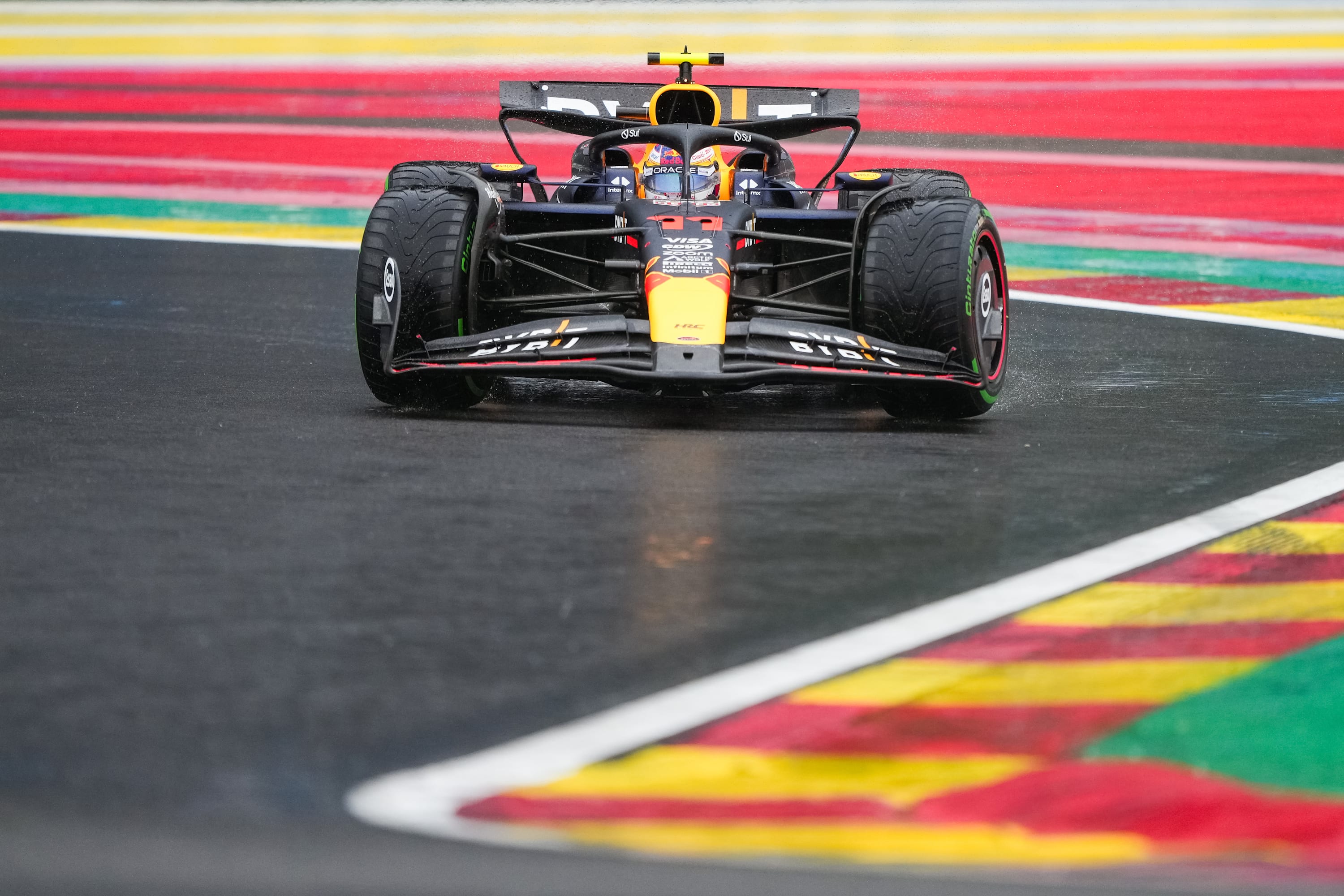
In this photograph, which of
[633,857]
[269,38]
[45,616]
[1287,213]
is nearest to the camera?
[633,857]

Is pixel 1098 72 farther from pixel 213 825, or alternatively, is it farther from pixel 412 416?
pixel 213 825

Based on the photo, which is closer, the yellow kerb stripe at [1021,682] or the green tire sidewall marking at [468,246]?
the yellow kerb stripe at [1021,682]

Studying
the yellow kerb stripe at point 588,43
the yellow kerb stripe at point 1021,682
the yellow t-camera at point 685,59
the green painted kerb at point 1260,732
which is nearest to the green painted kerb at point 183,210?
the yellow kerb stripe at point 588,43

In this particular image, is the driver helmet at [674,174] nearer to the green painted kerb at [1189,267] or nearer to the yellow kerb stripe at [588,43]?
the green painted kerb at [1189,267]

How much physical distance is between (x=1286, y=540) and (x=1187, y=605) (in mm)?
1029

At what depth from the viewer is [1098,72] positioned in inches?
758

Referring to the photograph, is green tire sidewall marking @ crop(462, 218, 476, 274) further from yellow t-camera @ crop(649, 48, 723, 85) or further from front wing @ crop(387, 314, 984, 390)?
yellow t-camera @ crop(649, 48, 723, 85)

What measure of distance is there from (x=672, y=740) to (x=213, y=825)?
908 millimetres

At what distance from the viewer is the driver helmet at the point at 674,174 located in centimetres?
931

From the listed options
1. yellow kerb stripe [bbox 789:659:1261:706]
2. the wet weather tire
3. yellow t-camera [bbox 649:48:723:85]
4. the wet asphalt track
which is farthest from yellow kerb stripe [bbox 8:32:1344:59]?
yellow kerb stripe [bbox 789:659:1261:706]

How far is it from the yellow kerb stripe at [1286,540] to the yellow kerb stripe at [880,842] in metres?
2.52

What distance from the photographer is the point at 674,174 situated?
30.6 feet

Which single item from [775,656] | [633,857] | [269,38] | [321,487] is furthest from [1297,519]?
[269,38]

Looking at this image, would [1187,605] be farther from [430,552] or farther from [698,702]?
[430,552]
